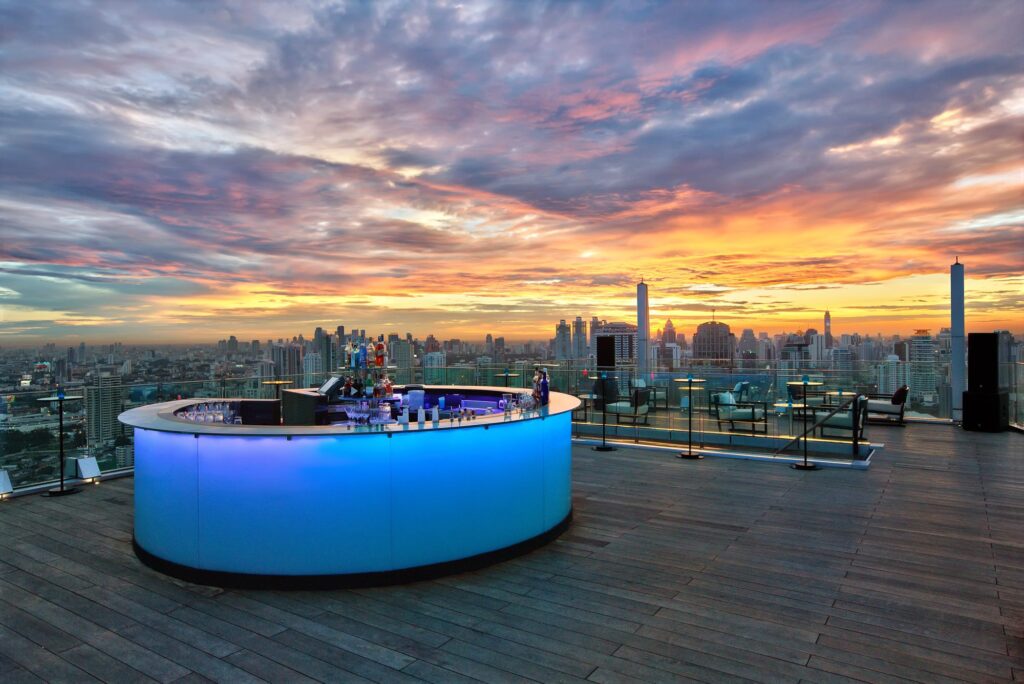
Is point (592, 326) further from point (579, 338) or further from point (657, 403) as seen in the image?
point (657, 403)

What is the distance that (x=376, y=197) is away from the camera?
30.2 feet

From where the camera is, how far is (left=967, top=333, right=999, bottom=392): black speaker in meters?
9.74

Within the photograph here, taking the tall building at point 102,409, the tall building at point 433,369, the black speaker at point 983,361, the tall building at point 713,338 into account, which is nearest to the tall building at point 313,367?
the tall building at point 433,369

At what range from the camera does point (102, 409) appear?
23.1 ft

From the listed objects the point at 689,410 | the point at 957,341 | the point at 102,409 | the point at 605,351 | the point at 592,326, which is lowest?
the point at 689,410

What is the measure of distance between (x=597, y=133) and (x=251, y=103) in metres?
4.86

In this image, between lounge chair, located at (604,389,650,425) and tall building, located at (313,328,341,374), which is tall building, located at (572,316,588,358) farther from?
tall building, located at (313,328,341,374)

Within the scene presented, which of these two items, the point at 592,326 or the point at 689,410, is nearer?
the point at 689,410

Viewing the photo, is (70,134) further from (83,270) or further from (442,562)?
(442,562)

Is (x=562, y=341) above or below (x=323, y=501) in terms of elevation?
above

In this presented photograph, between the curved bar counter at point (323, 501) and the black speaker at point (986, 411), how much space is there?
33.2ft

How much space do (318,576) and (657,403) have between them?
6800 mm

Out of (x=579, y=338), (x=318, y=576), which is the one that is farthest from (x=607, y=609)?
(x=579, y=338)

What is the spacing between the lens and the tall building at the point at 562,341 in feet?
39.8
